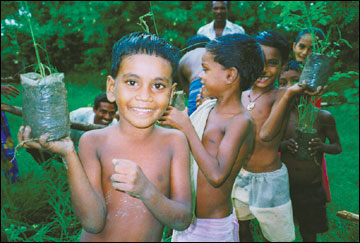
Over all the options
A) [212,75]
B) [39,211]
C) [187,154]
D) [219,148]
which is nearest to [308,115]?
[212,75]

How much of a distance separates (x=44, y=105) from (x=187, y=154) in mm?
652

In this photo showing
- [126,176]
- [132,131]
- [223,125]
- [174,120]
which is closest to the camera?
[126,176]

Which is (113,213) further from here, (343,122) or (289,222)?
(343,122)

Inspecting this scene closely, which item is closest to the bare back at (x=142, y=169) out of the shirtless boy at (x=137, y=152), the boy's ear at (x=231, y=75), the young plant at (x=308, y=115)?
the shirtless boy at (x=137, y=152)

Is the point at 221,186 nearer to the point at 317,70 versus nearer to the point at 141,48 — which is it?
the point at 141,48

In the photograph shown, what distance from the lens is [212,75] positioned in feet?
6.46

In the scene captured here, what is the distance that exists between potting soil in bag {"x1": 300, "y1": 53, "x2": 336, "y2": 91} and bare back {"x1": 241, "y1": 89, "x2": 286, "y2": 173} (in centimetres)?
31

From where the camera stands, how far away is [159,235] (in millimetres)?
1379

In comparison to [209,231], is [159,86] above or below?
above

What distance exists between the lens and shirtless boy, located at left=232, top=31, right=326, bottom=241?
95.9 inches

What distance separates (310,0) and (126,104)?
4525 millimetres

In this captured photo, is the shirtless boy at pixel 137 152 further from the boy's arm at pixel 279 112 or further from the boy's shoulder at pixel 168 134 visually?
the boy's arm at pixel 279 112

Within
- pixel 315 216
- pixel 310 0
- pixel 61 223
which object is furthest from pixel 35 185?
pixel 310 0

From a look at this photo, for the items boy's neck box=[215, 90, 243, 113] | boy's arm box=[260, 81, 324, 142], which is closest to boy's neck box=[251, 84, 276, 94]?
boy's arm box=[260, 81, 324, 142]
